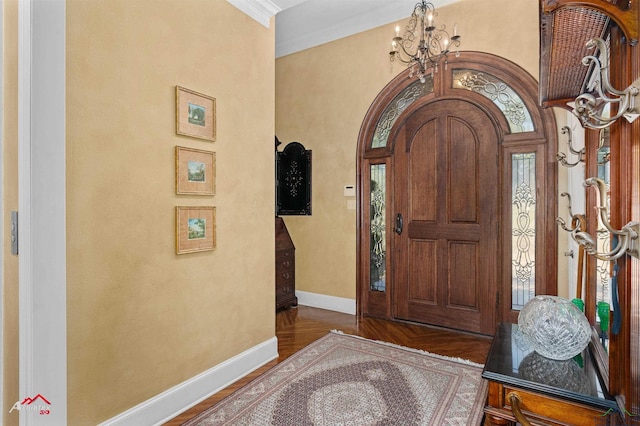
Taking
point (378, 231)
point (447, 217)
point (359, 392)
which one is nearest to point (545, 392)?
point (359, 392)

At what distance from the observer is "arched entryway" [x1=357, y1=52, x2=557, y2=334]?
3.10 metres

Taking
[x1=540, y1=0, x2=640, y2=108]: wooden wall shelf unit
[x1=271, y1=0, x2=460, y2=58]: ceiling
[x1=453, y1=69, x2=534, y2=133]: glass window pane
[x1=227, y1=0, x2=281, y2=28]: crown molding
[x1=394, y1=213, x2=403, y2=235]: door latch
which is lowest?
[x1=394, y1=213, x2=403, y2=235]: door latch

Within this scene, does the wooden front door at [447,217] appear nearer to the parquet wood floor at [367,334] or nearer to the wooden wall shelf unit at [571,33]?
the parquet wood floor at [367,334]

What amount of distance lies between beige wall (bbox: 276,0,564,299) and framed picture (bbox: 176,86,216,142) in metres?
2.08

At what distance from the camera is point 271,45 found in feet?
9.37

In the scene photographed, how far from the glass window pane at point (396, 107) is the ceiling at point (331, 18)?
78 centimetres

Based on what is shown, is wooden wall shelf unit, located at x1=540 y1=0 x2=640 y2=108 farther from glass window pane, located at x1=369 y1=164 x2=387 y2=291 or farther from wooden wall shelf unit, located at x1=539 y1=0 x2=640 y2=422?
glass window pane, located at x1=369 y1=164 x2=387 y2=291

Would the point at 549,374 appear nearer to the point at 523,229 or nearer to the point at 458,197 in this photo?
the point at 523,229

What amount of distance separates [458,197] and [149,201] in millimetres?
2824

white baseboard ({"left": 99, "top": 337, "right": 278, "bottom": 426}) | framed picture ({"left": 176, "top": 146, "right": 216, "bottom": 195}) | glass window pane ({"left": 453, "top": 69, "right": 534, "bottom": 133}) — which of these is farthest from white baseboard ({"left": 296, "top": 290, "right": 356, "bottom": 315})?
glass window pane ({"left": 453, "top": 69, "right": 534, "bottom": 133})

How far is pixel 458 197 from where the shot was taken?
3430mm

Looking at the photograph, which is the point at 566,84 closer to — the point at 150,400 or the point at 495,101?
the point at 495,101

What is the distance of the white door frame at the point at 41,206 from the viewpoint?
1429 mm

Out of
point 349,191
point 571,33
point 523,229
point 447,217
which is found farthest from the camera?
point 349,191
